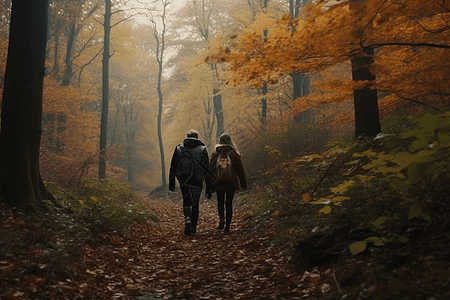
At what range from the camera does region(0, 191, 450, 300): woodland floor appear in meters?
2.82

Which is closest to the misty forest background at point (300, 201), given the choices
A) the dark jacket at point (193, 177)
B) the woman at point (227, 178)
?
the woman at point (227, 178)

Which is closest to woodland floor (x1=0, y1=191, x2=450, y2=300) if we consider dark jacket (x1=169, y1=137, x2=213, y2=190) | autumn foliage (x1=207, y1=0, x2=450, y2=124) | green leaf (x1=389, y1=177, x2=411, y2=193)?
green leaf (x1=389, y1=177, x2=411, y2=193)

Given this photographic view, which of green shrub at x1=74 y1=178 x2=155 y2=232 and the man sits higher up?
the man

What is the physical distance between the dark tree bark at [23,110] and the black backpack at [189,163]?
7.78 ft

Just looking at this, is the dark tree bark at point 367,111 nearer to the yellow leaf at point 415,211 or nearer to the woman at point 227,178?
the woman at point 227,178

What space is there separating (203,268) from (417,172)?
3179 mm

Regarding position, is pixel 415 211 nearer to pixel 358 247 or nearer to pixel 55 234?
pixel 358 247

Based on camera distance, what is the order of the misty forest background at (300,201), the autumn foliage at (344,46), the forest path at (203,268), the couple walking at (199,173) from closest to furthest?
1. the misty forest background at (300,201)
2. the forest path at (203,268)
3. the autumn foliage at (344,46)
4. the couple walking at (199,173)

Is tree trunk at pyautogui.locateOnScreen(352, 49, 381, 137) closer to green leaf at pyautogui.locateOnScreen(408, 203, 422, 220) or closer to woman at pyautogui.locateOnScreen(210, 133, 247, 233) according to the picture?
woman at pyautogui.locateOnScreen(210, 133, 247, 233)

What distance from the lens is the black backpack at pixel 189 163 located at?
6.98m

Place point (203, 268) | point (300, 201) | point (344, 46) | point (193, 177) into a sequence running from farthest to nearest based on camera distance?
point (193, 177) < point (300, 201) < point (344, 46) < point (203, 268)

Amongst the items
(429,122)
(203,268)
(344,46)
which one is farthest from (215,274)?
(344,46)

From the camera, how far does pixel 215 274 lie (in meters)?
4.54

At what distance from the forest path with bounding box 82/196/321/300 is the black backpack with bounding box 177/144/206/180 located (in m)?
1.23
